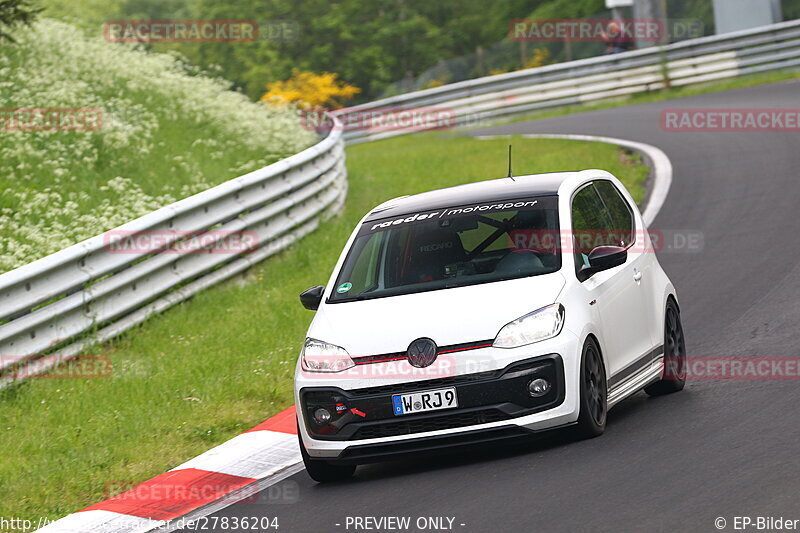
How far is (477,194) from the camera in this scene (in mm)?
8898

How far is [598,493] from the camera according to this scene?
21.7 feet

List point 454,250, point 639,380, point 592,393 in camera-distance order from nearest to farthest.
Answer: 1. point 592,393
2. point 454,250
3. point 639,380

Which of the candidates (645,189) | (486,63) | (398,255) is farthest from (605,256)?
(486,63)

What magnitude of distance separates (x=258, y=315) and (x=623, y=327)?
517cm

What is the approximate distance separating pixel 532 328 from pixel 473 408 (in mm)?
570

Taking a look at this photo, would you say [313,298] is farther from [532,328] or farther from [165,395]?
[165,395]

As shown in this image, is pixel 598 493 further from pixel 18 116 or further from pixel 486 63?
pixel 486 63

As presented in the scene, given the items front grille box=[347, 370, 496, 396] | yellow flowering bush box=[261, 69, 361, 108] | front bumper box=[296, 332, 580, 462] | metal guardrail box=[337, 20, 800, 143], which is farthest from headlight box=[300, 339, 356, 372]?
yellow flowering bush box=[261, 69, 361, 108]

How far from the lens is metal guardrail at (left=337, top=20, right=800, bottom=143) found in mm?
30109

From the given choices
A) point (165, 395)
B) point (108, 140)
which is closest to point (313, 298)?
point (165, 395)

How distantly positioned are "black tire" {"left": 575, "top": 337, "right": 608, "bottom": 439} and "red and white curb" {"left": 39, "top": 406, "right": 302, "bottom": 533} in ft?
6.23

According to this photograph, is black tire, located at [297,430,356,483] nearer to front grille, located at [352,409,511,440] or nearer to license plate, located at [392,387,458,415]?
front grille, located at [352,409,511,440]

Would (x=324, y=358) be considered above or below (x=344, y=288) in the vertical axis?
below

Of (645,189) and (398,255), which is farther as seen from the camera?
(645,189)
